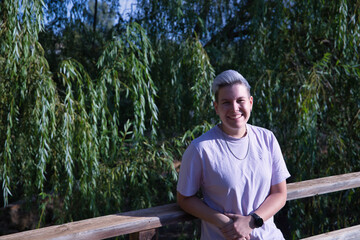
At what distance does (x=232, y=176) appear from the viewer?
1.53 m

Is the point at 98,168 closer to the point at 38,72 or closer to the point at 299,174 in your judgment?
the point at 38,72

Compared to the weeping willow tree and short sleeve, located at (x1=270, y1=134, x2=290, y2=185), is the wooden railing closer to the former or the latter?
short sleeve, located at (x1=270, y1=134, x2=290, y2=185)

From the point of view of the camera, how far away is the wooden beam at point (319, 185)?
6.09 ft

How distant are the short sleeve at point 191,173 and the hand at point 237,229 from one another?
170mm

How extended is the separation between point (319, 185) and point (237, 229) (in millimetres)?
631

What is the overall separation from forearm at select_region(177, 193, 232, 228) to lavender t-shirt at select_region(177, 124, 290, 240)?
3cm

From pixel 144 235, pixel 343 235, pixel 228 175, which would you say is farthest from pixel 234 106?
pixel 343 235

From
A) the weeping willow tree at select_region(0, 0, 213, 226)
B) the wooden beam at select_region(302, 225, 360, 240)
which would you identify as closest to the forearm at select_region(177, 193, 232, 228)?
the wooden beam at select_region(302, 225, 360, 240)

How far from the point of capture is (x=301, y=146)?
3176 millimetres

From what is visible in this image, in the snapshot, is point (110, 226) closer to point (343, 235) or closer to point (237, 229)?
point (237, 229)

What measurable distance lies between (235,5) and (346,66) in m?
1.14

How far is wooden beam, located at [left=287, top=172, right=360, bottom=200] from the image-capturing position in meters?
1.86

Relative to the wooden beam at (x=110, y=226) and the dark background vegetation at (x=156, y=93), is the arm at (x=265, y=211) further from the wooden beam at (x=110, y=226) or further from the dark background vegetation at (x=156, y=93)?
the dark background vegetation at (x=156, y=93)

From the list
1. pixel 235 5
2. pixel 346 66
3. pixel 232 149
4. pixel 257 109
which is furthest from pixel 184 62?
pixel 232 149
